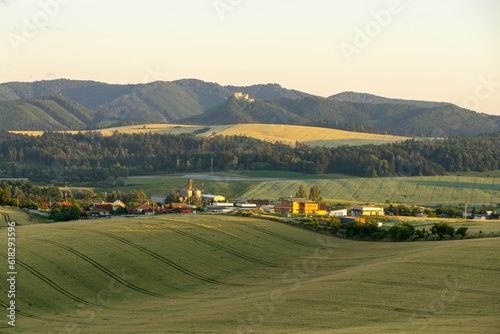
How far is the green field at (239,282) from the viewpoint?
3734 cm

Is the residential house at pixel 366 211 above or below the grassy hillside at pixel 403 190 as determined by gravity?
below

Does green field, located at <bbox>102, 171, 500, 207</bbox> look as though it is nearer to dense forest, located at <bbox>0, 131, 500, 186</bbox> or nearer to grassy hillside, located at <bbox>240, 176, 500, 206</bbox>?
grassy hillside, located at <bbox>240, 176, 500, 206</bbox>

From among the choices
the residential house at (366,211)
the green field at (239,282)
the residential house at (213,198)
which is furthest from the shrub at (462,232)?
the residential house at (213,198)

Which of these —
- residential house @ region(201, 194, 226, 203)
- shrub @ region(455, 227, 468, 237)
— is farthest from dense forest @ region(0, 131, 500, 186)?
shrub @ region(455, 227, 468, 237)

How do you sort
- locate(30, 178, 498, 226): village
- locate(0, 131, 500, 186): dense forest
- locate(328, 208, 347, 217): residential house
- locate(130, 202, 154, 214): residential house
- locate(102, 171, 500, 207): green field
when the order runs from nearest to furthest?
locate(30, 178, 498, 226): village < locate(328, 208, 347, 217): residential house < locate(130, 202, 154, 214): residential house < locate(102, 171, 500, 207): green field < locate(0, 131, 500, 186): dense forest

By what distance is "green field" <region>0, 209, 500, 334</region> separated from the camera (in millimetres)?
37344

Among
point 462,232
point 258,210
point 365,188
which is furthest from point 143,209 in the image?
point 462,232

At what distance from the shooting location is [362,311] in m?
38.3

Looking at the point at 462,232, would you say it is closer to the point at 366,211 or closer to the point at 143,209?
the point at 366,211

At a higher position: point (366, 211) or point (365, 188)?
point (365, 188)

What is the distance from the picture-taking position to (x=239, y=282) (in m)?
53.2

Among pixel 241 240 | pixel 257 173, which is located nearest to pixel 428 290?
pixel 241 240

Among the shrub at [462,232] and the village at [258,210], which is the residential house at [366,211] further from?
the shrub at [462,232]

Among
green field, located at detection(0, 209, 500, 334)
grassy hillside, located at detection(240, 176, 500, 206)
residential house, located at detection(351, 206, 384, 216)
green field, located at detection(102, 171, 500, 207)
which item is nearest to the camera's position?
green field, located at detection(0, 209, 500, 334)
